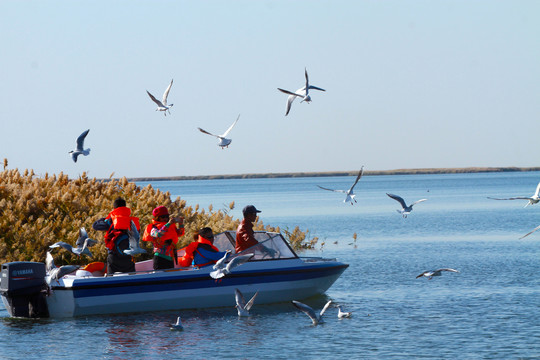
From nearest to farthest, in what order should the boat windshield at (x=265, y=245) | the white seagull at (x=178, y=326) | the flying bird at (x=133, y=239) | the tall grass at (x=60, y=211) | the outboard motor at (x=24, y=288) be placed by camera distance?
the white seagull at (x=178, y=326)
the outboard motor at (x=24, y=288)
the flying bird at (x=133, y=239)
the boat windshield at (x=265, y=245)
the tall grass at (x=60, y=211)

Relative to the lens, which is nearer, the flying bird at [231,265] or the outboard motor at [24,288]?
the outboard motor at [24,288]

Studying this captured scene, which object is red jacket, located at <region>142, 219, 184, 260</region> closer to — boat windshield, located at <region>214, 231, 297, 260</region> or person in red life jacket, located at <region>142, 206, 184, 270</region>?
person in red life jacket, located at <region>142, 206, 184, 270</region>

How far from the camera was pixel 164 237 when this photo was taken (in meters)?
16.7

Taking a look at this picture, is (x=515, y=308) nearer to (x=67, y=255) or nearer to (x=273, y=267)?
(x=273, y=267)

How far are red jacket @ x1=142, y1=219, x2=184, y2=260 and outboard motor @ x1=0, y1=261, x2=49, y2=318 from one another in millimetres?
2195

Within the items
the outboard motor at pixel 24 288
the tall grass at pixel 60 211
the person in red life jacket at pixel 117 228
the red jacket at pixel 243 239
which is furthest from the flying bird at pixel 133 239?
the tall grass at pixel 60 211

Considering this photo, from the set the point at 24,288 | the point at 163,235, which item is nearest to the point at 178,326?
the point at 163,235

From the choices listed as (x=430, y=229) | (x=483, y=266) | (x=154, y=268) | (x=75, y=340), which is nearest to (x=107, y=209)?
(x=154, y=268)

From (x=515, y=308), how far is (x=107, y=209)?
12664 millimetres

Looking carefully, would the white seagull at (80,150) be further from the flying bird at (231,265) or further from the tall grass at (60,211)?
the tall grass at (60,211)

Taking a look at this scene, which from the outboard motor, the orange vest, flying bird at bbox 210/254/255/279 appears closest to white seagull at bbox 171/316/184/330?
flying bird at bbox 210/254/255/279

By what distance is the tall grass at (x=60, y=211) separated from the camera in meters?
22.8

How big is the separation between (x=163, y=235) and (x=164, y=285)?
1.12 m

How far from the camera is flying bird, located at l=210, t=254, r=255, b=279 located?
1619 centimetres
